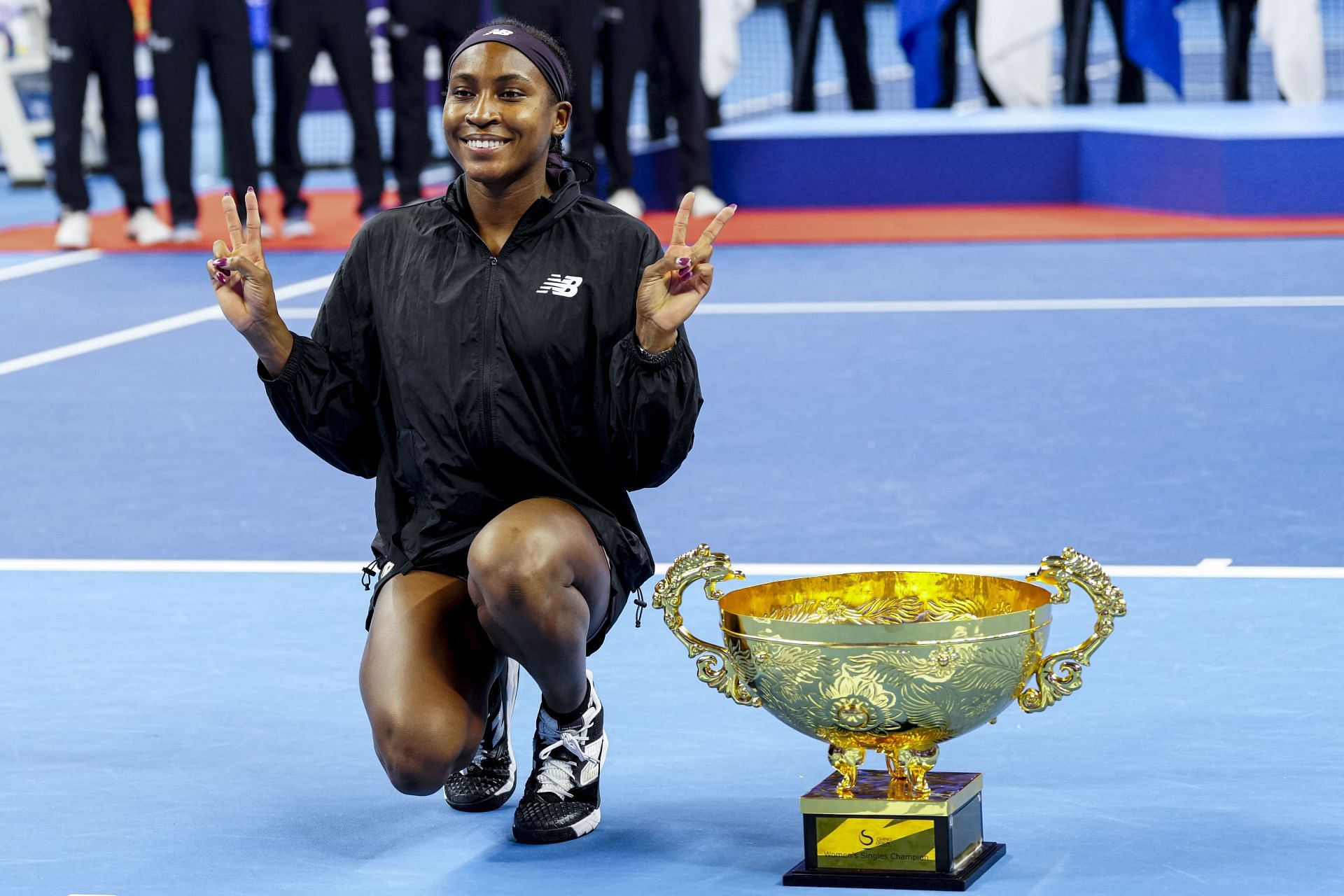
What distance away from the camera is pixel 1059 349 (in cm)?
710

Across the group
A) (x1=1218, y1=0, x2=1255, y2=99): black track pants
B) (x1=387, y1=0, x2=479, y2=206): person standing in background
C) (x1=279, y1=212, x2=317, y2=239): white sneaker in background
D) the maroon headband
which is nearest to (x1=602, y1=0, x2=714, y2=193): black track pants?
(x1=387, y1=0, x2=479, y2=206): person standing in background

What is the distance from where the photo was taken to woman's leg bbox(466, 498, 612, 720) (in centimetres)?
287

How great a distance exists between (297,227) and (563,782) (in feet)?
25.8

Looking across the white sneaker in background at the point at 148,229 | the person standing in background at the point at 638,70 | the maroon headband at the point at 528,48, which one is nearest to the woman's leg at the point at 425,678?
the maroon headband at the point at 528,48

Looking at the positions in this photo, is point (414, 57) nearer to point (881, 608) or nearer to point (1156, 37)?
point (1156, 37)

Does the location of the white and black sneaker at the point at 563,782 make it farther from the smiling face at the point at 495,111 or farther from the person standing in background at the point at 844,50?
the person standing in background at the point at 844,50

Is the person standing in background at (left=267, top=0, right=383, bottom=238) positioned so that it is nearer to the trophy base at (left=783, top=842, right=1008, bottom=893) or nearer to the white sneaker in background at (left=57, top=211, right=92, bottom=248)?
the white sneaker in background at (left=57, top=211, right=92, bottom=248)

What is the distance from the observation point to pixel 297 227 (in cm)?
1060

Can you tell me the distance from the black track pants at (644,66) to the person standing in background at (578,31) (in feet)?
0.42

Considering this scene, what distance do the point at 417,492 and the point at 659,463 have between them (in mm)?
364

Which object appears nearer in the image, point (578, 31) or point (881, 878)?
point (881, 878)

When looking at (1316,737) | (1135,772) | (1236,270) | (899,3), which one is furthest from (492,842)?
(899,3)

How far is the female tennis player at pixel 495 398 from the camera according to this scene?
297cm

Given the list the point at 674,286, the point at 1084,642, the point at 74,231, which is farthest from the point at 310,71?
the point at 1084,642
